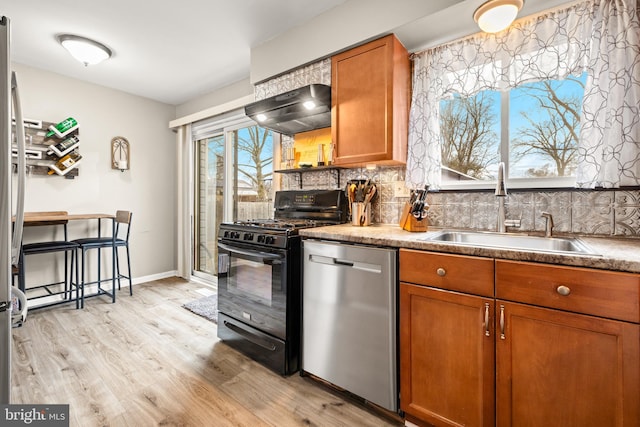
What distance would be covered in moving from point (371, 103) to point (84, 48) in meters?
2.62

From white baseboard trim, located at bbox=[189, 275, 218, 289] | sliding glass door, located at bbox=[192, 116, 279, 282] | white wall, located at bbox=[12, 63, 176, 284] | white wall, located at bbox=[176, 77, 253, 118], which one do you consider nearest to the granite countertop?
sliding glass door, located at bbox=[192, 116, 279, 282]

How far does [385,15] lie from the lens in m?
1.94

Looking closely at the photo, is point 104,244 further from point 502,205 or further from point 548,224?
point 548,224

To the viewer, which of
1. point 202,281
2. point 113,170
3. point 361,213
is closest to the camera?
point 361,213

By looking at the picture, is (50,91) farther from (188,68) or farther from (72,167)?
(188,68)

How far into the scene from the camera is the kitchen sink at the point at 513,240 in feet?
4.76

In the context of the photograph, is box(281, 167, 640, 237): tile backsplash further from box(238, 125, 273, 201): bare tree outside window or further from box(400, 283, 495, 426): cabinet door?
box(238, 125, 273, 201): bare tree outside window

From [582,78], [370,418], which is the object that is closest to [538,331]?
[370,418]

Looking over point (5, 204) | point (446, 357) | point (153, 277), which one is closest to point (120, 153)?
point (153, 277)

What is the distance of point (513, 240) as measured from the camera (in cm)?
169

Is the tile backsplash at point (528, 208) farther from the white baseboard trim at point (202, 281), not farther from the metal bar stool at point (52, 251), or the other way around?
the metal bar stool at point (52, 251)

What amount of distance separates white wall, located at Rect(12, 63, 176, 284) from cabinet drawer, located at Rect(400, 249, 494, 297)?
3.85 m

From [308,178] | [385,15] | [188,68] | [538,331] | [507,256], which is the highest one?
[188,68]

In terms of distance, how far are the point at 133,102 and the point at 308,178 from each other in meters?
2.98
